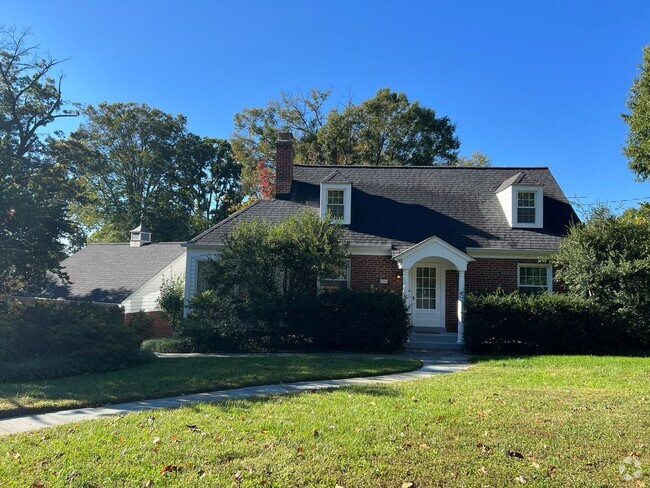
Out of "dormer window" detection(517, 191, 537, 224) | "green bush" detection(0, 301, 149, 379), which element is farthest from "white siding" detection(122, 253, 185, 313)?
"dormer window" detection(517, 191, 537, 224)

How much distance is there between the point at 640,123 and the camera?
17.6 metres

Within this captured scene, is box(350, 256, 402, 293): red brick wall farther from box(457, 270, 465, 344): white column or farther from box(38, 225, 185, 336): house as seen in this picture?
box(38, 225, 185, 336): house

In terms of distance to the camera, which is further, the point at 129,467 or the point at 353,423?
the point at 353,423

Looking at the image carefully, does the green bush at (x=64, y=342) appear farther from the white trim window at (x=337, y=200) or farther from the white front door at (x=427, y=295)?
the white front door at (x=427, y=295)

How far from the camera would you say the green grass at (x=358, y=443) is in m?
3.91

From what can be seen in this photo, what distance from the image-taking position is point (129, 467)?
410 cm

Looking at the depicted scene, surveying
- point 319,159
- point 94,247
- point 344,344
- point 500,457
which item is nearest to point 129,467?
point 500,457

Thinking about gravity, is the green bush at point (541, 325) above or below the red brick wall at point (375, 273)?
below

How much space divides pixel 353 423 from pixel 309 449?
3.20 feet

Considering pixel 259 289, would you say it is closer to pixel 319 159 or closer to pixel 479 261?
pixel 479 261

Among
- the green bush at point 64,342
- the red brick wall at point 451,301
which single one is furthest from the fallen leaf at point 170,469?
the red brick wall at point 451,301

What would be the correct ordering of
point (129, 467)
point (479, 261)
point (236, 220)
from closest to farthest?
point (129, 467) → point (479, 261) → point (236, 220)

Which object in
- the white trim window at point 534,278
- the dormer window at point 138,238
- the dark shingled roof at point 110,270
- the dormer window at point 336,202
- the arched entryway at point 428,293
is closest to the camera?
the white trim window at point 534,278

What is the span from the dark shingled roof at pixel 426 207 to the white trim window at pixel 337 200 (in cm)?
41
